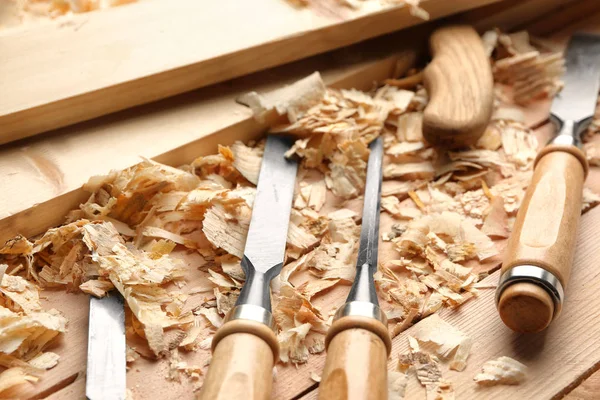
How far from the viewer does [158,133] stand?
113 cm

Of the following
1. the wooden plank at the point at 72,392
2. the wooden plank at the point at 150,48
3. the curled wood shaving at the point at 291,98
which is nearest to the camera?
the wooden plank at the point at 72,392

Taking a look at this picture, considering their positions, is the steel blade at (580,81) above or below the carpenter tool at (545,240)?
above

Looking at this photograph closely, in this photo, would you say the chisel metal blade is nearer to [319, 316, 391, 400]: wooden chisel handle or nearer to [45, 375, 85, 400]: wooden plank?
[319, 316, 391, 400]: wooden chisel handle

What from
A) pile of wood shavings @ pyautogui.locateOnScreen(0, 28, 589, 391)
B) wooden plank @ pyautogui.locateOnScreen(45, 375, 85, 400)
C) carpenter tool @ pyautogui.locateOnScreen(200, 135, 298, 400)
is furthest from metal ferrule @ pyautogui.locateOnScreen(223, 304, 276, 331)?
wooden plank @ pyautogui.locateOnScreen(45, 375, 85, 400)

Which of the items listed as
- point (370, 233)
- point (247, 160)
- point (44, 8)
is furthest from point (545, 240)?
point (44, 8)

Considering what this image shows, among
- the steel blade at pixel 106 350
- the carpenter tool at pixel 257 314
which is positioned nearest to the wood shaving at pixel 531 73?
the carpenter tool at pixel 257 314

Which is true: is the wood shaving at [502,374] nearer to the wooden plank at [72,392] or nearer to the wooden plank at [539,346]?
the wooden plank at [539,346]

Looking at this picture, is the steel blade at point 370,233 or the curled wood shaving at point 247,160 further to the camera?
the curled wood shaving at point 247,160

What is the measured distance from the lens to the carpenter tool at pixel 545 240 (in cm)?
86

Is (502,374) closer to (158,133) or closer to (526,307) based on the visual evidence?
(526,307)

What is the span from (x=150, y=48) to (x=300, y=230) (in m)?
0.42

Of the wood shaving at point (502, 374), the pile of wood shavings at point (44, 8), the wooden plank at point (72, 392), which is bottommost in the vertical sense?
the wooden plank at point (72, 392)

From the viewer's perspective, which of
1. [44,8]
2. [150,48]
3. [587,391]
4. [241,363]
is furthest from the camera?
[44,8]

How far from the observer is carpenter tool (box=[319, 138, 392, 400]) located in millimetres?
746
